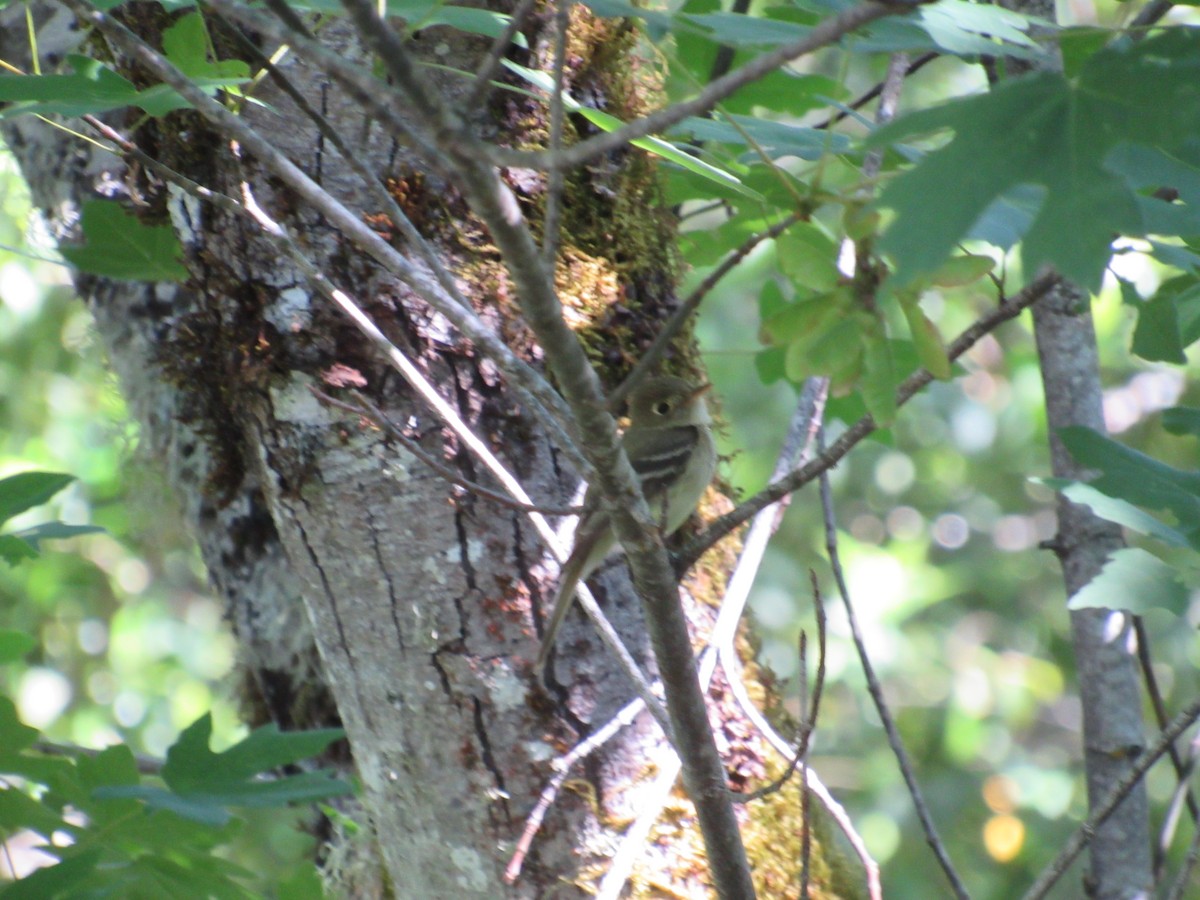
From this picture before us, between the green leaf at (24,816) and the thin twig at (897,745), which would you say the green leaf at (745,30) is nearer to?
the thin twig at (897,745)

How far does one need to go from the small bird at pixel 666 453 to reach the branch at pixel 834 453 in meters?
0.76

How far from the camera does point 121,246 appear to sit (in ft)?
8.48

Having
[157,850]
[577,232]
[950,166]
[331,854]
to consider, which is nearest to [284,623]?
[331,854]

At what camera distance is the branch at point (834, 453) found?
161 cm

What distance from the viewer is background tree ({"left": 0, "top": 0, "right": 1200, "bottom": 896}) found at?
1250 millimetres

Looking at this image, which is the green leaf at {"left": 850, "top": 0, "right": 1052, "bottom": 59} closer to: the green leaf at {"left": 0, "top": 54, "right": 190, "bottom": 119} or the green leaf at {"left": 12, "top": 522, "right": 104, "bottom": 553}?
the green leaf at {"left": 0, "top": 54, "right": 190, "bottom": 119}

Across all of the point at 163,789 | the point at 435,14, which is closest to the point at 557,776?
the point at 163,789

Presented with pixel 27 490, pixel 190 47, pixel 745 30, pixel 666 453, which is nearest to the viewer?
pixel 745 30

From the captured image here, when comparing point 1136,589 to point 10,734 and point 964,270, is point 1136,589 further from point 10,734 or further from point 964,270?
point 10,734

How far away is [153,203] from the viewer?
262 cm

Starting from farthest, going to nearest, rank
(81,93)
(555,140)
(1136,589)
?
1. (1136,589)
2. (81,93)
3. (555,140)

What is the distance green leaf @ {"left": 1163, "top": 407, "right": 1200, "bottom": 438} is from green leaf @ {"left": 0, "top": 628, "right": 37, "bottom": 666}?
107 inches

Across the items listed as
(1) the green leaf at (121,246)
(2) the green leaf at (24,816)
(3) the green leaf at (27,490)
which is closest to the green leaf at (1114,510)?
(1) the green leaf at (121,246)

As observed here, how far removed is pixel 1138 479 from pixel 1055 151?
114 cm
